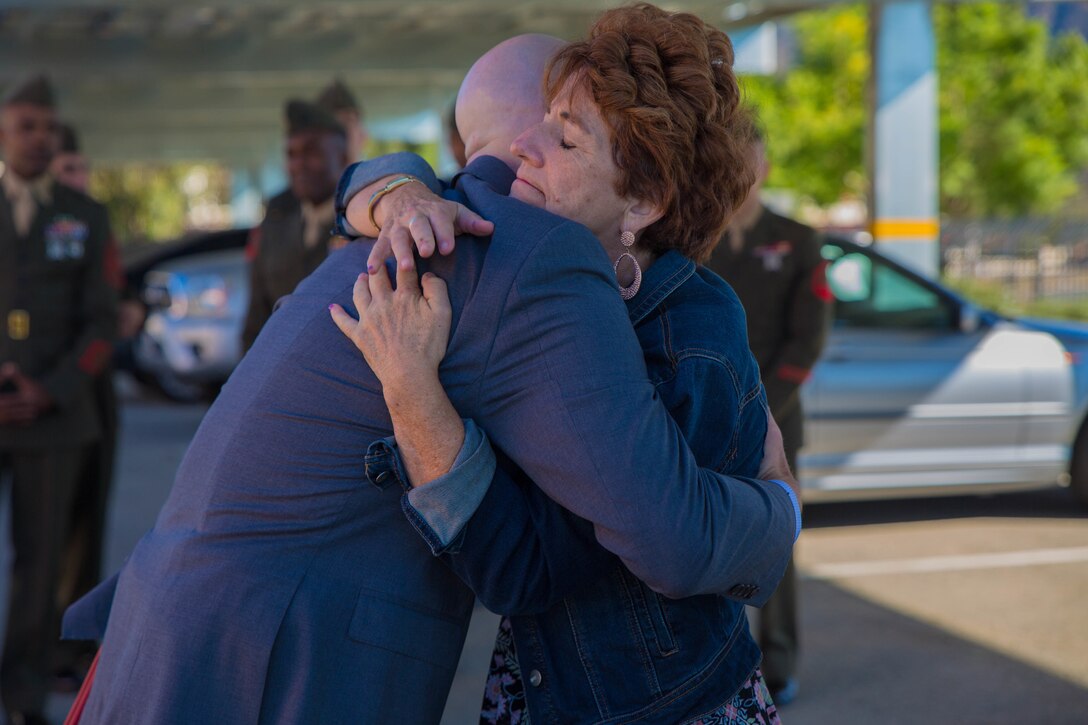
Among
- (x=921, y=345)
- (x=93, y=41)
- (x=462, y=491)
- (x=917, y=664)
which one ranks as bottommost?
(x=917, y=664)

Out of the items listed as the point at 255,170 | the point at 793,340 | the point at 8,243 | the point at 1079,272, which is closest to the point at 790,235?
the point at 793,340

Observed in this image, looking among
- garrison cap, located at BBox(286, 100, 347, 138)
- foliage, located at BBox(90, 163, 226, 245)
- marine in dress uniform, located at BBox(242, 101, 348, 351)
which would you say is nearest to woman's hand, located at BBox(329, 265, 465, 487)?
marine in dress uniform, located at BBox(242, 101, 348, 351)

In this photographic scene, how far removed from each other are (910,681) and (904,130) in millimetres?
9401

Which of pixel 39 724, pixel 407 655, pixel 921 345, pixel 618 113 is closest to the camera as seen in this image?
pixel 407 655

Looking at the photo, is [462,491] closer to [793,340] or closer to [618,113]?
[618,113]

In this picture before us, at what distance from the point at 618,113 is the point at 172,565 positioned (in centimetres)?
88

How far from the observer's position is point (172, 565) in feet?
5.73

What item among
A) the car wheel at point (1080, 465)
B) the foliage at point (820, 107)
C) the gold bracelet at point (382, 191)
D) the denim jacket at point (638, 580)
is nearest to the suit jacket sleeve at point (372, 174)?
the gold bracelet at point (382, 191)

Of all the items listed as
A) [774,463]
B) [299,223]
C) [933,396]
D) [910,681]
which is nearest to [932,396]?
[933,396]

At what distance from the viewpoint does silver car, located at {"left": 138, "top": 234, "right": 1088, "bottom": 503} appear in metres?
7.44

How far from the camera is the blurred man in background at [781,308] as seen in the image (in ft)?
15.3

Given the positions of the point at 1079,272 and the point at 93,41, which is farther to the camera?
the point at 1079,272

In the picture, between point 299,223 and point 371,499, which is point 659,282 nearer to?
point 371,499

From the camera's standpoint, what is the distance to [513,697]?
2.05 meters
